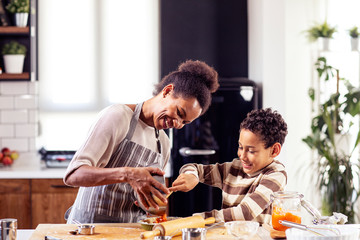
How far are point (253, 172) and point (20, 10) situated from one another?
3.00 meters

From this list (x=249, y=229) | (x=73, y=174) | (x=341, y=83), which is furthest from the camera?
(x=341, y=83)

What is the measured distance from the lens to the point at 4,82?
5.12 m

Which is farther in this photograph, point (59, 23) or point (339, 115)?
point (59, 23)

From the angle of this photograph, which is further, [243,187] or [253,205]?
[243,187]

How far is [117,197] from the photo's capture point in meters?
Answer: 2.49

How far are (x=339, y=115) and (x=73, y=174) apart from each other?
2.86 meters

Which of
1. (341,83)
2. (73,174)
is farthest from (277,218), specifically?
(341,83)

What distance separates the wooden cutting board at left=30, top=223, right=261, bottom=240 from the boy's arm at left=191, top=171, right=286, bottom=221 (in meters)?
0.08

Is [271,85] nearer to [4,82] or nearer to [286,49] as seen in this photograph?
[286,49]

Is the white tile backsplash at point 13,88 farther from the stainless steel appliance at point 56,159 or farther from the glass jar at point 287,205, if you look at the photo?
the glass jar at point 287,205

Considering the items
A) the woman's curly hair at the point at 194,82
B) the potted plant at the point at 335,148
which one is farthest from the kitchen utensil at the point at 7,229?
the potted plant at the point at 335,148

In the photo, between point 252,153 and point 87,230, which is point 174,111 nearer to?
point 252,153

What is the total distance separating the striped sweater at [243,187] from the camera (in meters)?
2.37

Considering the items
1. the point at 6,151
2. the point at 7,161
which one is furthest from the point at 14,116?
the point at 7,161
